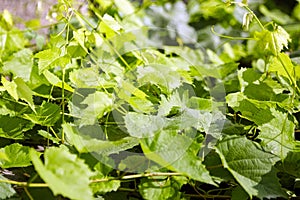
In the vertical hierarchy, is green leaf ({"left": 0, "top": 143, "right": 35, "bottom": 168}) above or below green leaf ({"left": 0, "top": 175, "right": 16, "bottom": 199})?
above

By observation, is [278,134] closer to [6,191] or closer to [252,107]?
[252,107]

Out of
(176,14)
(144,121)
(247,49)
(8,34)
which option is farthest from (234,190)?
(176,14)

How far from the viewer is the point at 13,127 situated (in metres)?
0.68

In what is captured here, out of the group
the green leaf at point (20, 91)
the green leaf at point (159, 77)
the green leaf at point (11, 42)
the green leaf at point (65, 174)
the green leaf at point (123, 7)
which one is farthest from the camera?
the green leaf at point (123, 7)

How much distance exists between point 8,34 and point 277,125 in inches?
26.4

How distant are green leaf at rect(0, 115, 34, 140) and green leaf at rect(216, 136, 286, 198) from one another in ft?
0.96

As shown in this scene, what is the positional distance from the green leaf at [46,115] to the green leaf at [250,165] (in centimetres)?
25

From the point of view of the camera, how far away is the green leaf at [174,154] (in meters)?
0.52

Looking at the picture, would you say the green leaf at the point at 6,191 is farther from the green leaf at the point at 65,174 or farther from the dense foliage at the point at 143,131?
the green leaf at the point at 65,174

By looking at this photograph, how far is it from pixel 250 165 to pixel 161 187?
12 centimetres

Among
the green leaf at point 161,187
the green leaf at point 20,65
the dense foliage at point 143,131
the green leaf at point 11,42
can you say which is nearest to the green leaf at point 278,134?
the dense foliage at point 143,131

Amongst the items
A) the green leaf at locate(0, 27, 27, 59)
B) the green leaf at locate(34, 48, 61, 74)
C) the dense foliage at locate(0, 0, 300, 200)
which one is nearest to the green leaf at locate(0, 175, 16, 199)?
the dense foliage at locate(0, 0, 300, 200)

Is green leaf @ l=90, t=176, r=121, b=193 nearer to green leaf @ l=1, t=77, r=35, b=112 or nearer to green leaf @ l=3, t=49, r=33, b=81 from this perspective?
green leaf @ l=1, t=77, r=35, b=112

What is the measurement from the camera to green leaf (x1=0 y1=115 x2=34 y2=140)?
0.66m
